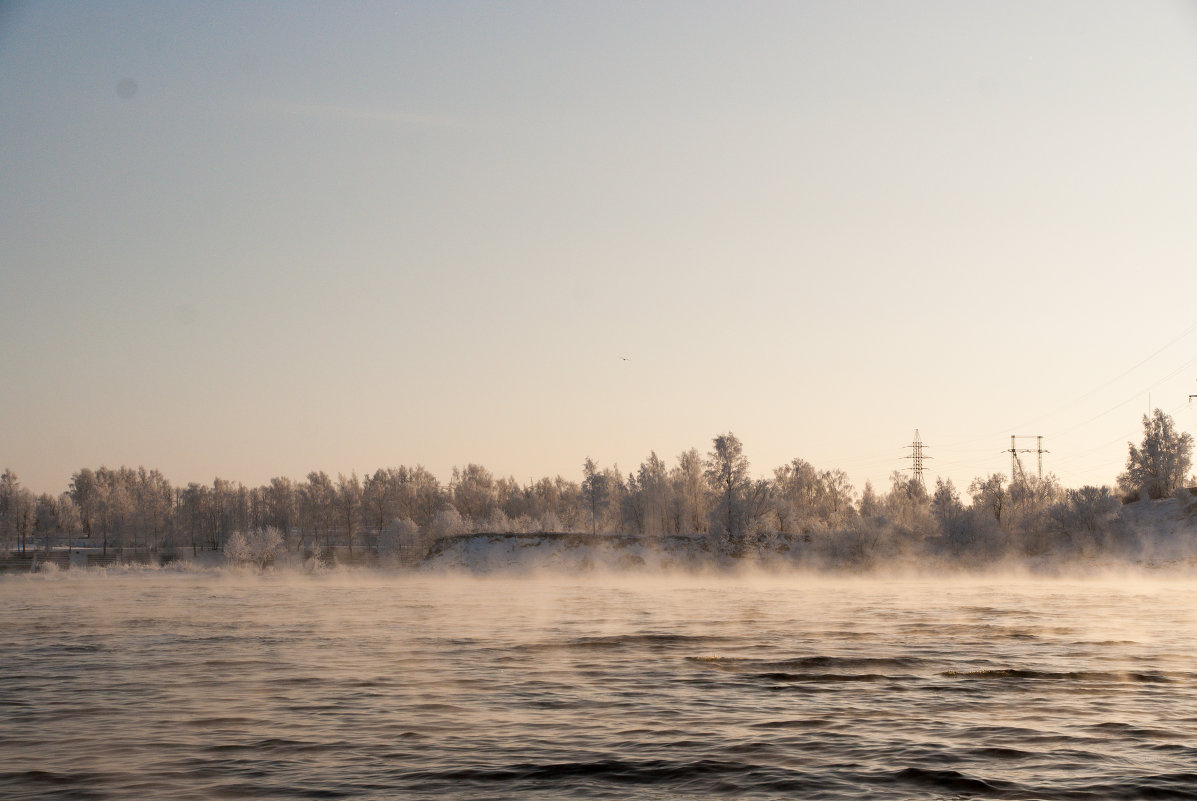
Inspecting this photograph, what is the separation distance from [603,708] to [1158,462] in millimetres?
119478

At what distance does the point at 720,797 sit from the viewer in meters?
12.8

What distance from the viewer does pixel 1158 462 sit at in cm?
11869

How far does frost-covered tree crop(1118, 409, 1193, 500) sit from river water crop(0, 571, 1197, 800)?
8446 cm

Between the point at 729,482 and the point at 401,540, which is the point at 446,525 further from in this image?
the point at 729,482

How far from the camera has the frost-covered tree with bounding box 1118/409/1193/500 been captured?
381 feet

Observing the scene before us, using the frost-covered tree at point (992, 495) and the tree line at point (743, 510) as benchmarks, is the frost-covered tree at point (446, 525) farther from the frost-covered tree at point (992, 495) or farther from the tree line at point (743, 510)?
the frost-covered tree at point (992, 495)

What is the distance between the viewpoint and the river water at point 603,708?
13.6 m

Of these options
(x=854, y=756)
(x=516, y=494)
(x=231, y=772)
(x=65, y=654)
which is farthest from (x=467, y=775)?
(x=516, y=494)

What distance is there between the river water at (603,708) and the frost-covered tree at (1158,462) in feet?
277

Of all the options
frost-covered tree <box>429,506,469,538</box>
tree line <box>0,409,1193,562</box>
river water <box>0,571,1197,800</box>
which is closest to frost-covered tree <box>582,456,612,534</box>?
→ tree line <box>0,409,1193,562</box>

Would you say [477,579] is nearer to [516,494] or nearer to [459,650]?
[459,650]

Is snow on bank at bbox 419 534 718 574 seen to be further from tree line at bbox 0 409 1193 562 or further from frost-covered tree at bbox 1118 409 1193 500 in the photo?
frost-covered tree at bbox 1118 409 1193 500

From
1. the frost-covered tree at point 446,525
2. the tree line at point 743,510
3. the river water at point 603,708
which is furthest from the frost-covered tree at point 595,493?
the river water at point 603,708

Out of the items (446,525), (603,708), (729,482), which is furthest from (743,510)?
(603,708)
